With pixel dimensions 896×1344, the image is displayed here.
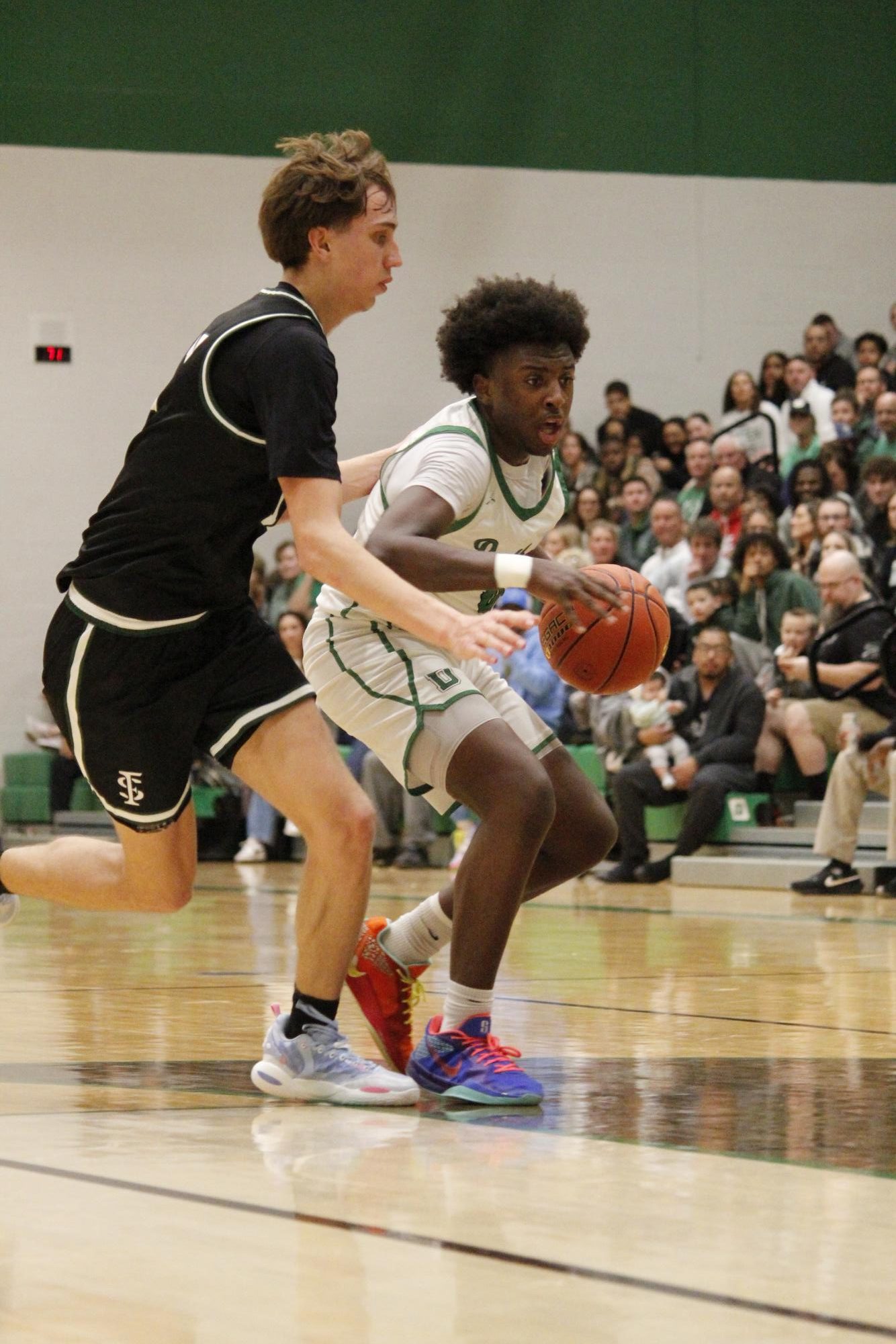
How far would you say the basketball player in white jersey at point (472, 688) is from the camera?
3.67m

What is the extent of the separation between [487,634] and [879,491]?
853 cm

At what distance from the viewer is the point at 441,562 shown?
3588mm

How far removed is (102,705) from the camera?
371 centimetres

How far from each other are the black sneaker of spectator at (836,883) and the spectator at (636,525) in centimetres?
397

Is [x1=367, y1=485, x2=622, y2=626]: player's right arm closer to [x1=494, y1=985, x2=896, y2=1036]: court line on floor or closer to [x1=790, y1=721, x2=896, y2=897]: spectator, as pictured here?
[x1=494, y1=985, x2=896, y2=1036]: court line on floor

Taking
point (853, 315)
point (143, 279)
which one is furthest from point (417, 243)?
point (853, 315)

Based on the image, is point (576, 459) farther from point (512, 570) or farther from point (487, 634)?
point (487, 634)

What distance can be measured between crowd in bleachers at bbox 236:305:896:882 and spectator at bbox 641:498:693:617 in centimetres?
1

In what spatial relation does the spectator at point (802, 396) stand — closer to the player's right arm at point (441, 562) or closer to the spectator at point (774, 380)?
the spectator at point (774, 380)

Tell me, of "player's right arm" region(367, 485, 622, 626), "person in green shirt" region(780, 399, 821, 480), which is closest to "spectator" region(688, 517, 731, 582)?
"person in green shirt" region(780, 399, 821, 480)

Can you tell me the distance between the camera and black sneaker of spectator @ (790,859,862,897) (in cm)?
929

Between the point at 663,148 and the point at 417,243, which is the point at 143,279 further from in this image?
the point at 663,148

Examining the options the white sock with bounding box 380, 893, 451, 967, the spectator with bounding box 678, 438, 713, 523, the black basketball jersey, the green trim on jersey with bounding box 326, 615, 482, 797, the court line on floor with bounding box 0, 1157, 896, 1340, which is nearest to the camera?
the court line on floor with bounding box 0, 1157, 896, 1340

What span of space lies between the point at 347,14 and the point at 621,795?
7.83m
